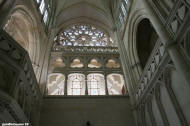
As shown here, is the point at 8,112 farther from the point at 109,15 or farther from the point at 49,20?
the point at 109,15

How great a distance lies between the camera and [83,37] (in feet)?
49.6

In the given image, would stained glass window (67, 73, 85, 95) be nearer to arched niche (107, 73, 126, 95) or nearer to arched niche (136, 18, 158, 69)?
arched niche (107, 73, 126, 95)

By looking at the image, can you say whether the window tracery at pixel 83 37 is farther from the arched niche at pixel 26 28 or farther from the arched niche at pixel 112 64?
the arched niche at pixel 26 28

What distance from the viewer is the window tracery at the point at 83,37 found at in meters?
14.6

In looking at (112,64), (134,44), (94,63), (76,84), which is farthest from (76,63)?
(134,44)

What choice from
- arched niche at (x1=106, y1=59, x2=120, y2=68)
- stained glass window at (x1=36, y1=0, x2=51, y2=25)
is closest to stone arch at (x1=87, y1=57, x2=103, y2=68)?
arched niche at (x1=106, y1=59, x2=120, y2=68)

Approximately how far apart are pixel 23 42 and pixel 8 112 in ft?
24.8

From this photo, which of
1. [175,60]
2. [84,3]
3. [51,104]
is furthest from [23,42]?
[175,60]

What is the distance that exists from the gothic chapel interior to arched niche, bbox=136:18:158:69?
0.19ft

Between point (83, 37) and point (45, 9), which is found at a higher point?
point (45, 9)

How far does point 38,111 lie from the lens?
870cm

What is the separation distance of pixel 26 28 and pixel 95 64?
5058mm

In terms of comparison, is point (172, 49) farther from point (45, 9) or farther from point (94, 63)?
point (45, 9)

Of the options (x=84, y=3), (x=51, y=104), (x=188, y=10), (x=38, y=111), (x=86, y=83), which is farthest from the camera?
(x=84, y=3)
